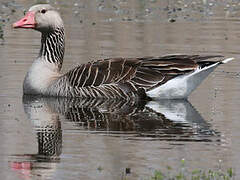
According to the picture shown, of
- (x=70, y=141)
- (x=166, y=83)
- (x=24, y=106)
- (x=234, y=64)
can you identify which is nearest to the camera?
(x=70, y=141)

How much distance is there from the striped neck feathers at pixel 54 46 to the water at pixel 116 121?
83 cm

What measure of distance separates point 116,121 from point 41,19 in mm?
4148

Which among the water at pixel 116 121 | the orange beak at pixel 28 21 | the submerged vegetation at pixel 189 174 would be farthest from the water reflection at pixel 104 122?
the orange beak at pixel 28 21

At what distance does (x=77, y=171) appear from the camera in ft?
31.9

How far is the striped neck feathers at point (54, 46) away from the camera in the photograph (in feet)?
54.6

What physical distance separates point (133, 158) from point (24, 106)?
4493 mm

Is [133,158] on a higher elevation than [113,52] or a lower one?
lower

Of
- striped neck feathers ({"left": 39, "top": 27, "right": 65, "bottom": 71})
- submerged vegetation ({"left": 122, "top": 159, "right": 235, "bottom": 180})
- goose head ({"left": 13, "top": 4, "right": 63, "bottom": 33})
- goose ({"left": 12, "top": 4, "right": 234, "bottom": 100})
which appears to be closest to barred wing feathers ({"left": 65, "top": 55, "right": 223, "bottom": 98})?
goose ({"left": 12, "top": 4, "right": 234, "bottom": 100})

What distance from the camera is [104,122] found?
42.7 ft

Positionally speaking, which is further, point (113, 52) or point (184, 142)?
point (113, 52)

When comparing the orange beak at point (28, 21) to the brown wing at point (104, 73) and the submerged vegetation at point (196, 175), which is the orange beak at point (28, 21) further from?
the submerged vegetation at point (196, 175)

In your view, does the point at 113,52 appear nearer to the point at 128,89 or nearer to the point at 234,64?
the point at 234,64

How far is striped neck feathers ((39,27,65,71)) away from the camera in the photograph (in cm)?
1664

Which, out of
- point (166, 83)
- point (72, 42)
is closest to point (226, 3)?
point (72, 42)
